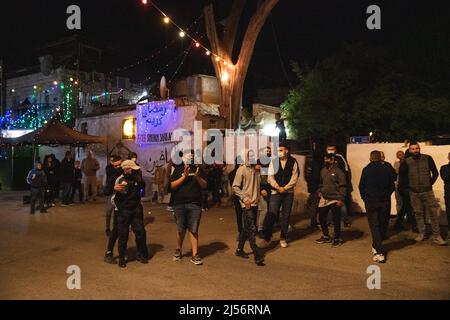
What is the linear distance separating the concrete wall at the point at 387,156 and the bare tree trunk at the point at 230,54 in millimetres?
6028

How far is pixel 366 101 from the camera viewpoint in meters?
16.7

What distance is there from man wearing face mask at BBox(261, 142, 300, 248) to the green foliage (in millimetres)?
9442

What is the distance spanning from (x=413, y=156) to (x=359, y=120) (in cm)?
890

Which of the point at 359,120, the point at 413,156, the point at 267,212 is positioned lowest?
the point at 267,212

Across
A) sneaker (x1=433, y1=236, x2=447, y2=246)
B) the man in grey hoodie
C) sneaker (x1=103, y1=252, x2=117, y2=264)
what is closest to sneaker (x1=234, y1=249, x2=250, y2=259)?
A: the man in grey hoodie

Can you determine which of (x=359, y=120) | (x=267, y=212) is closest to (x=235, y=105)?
(x=359, y=120)

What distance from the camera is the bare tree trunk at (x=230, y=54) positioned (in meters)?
16.2

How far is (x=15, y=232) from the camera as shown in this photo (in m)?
10.1

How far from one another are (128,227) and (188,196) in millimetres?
1115

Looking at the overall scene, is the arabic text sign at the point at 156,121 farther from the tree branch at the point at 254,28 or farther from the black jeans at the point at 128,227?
the black jeans at the point at 128,227

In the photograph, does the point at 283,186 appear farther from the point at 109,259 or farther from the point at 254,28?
the point at 254,28

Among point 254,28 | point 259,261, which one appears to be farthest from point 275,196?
point 254,28

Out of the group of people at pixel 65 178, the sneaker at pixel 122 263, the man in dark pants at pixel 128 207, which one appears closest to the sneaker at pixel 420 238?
the man in dark pants at pixel 128 207
